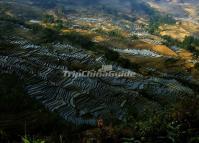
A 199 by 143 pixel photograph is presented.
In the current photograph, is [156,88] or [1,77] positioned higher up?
[1,77]

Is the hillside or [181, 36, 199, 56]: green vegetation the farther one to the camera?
[181, 36, 199, 56]: green vegetation

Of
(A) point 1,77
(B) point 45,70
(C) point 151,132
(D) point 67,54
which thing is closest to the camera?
(C) point 151,132

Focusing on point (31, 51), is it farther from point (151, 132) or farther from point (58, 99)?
point (151, 132)

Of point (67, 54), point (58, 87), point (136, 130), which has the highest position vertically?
point (136, 130)

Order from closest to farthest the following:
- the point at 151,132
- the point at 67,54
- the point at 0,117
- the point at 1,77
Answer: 1. the point at 151,132
2. the point at 0,117
3. the point at 1,77
4. the point at 67,54

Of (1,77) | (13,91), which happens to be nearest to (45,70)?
(1,77)

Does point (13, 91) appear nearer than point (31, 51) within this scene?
Yes

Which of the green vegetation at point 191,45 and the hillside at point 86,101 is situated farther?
the green vegetation at point 191,45

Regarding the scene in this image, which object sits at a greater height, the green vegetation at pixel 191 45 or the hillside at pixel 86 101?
the hillside at pixel 86 101

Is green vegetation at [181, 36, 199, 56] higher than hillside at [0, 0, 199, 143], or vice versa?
hillside at [0, 0, 199, 143]

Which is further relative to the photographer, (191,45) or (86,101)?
(191,45)

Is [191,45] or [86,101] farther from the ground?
[86,101]
